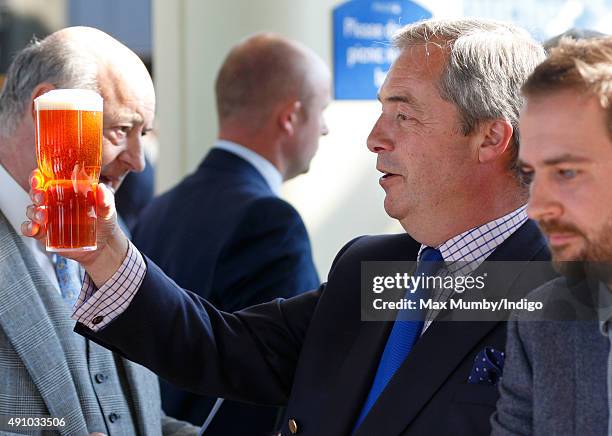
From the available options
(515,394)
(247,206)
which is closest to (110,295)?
(515,394)

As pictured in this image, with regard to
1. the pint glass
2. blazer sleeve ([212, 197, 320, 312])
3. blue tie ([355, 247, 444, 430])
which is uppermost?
the pint glass

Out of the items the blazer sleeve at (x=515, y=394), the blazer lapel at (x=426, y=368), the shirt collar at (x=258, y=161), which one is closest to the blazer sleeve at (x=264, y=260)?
the shirt collar at (x=258, y=161)

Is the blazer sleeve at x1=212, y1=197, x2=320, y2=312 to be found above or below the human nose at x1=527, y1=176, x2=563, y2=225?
below

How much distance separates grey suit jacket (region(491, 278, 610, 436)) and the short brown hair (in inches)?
12.3

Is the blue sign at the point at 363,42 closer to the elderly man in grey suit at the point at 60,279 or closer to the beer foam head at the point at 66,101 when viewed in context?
the elderly man in grey suit at the point at 60,279

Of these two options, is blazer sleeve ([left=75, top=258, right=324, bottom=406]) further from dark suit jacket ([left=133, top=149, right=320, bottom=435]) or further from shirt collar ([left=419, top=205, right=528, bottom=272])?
dark suit jacket ([left=133, top=149, right=320, bottom=435])

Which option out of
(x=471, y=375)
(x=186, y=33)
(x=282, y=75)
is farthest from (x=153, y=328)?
(x=186, y=33)

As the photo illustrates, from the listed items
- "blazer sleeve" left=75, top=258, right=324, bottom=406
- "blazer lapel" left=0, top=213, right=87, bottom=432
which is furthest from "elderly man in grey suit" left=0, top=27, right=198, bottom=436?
"blazer sleeve" left=75, top=258, right=324, bottom=406

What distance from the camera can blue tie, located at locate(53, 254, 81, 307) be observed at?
247 cm

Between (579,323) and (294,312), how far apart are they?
893 mm

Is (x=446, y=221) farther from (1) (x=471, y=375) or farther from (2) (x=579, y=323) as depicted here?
(2) (x=579, y=323)

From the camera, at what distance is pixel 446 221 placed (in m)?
2.21

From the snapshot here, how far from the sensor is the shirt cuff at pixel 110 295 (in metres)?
2.15

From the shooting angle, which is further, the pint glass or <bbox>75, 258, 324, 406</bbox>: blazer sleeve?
<bbox>75, 258, 324, 406</bbox>: blazer sleeve
